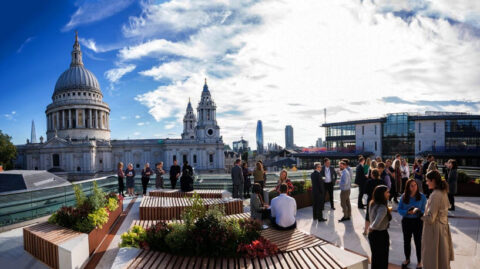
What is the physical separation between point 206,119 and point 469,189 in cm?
6491

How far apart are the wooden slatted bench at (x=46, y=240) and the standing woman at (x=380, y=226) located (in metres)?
6.72

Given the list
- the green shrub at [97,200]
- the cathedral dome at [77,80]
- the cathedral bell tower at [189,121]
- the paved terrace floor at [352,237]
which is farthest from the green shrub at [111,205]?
the cathedral dome at [77,80]

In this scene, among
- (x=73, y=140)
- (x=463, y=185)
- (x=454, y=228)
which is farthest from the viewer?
(x=73, y=140)

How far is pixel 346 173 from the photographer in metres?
9.79

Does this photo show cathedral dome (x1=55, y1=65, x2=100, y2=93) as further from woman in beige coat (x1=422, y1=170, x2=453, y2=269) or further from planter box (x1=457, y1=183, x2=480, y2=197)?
woman in beige coat (x1=422, y1=170, x2=453, y2=269)

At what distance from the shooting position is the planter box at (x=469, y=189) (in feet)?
44.4

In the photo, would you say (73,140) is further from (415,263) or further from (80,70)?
(415,263)

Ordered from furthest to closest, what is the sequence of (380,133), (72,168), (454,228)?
1. (72,168)
2. (380,133)
3. (454,228)

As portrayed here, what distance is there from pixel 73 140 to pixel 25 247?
80011 mm

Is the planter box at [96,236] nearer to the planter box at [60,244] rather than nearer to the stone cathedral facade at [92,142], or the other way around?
the planter box at [60,244]

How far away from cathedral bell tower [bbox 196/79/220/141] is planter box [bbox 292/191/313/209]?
2451 inches

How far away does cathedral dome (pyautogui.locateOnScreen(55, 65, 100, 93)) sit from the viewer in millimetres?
80250

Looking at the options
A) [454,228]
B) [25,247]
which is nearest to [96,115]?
[25,247]

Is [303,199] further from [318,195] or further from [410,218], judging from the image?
[410,218]
